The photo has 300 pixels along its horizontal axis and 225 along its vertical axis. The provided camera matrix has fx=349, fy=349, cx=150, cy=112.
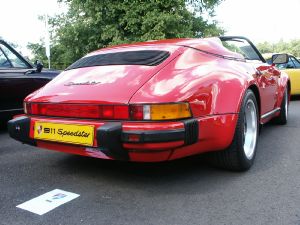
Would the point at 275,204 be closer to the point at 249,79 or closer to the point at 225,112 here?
the point at 225,112

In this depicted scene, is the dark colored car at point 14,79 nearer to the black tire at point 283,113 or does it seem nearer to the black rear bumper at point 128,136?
Answer: the black rear bumper at point 128,136

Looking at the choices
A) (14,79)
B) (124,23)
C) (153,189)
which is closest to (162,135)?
(153,189)

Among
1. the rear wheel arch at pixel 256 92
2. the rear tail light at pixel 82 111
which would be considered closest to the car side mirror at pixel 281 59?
the rear wheel arch at pixel 256 92

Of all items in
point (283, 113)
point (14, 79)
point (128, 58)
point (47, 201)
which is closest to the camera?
point (47, 201)

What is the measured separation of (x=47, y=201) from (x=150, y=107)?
0.95 m

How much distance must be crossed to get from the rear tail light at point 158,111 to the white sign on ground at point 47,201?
74cm

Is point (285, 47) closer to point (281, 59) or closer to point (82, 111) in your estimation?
point (281, 59)

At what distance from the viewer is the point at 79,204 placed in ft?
7.58

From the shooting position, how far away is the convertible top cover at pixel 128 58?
2742mm

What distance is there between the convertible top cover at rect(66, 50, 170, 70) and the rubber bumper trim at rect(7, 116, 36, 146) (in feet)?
2.36

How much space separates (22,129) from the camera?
9.00 ft

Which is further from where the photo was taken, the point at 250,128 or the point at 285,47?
the point at 285,47

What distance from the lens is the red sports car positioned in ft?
7.46

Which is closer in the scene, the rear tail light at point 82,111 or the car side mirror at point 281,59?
the rear tail light at point 82,111
